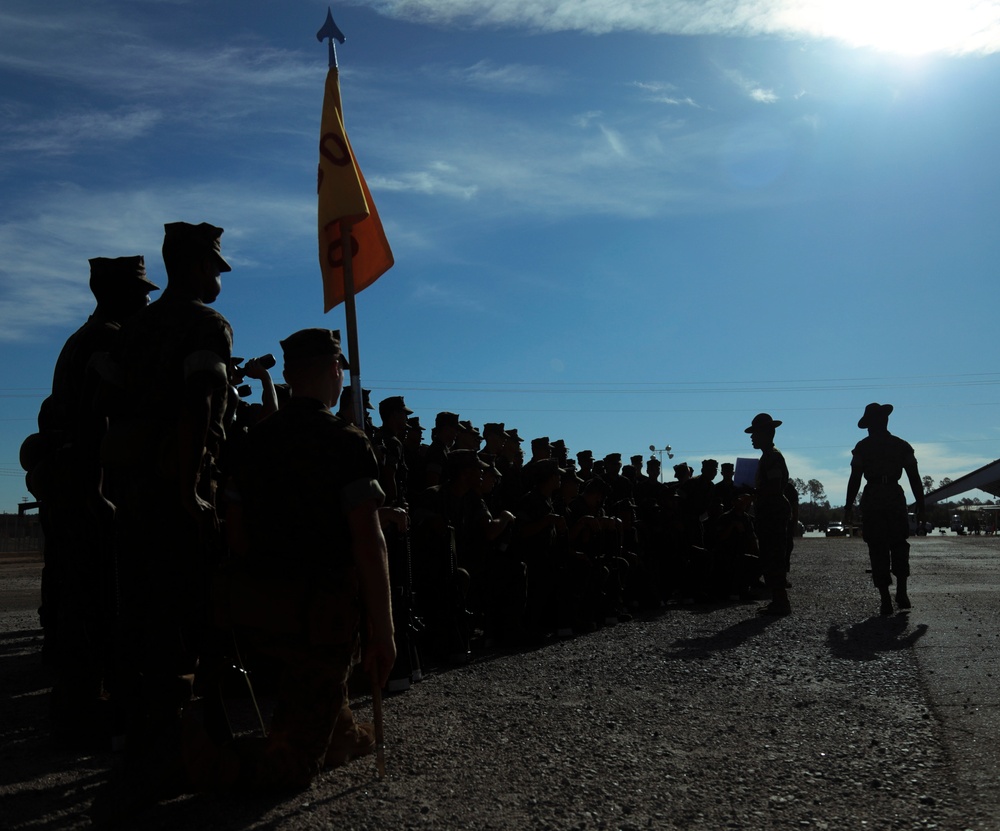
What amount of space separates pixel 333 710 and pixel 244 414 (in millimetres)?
3394

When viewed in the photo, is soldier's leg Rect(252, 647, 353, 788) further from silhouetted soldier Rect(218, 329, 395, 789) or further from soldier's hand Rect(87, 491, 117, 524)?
soldier's hand Rect(87, 491, 117, 524)

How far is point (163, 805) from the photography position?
387 cm

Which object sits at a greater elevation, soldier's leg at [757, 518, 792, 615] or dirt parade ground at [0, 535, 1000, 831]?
soldier's leg at [757, 518, 792, 615]

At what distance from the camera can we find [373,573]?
3.76 metres

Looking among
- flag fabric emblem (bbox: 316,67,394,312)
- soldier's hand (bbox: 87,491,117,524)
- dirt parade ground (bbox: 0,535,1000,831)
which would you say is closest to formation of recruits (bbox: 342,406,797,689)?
dirt parade ground (bbox: 0,535,1000,831)

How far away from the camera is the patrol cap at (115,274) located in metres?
5.30

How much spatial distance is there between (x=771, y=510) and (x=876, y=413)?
62.4 inches

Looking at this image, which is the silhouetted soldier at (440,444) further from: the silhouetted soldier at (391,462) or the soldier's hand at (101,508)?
the soldier's hand at (101,508)

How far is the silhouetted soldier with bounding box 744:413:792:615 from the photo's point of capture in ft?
35.6

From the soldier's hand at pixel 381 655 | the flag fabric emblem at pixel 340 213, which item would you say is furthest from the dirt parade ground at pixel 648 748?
the flag fabric emblem at pixel 340 213

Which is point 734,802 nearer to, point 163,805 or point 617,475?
point 163,805

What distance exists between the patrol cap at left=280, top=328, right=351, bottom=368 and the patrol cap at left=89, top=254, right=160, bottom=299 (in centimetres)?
162

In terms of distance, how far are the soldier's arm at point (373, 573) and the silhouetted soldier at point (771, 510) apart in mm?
7863

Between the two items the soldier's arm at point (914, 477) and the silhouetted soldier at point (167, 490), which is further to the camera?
the soldier's arm at point (914, 477)
